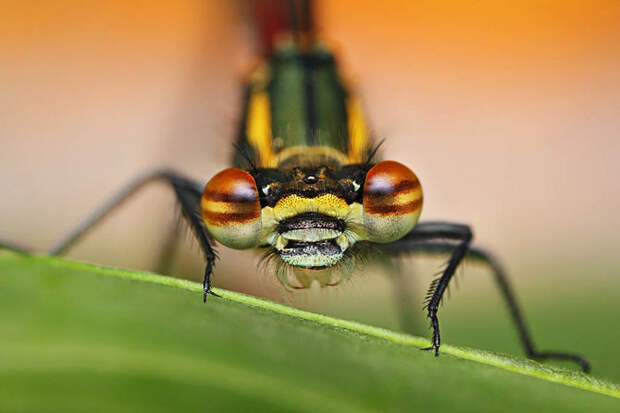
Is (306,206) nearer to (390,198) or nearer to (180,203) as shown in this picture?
(390,198)

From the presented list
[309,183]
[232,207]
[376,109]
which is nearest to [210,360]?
[232,207]

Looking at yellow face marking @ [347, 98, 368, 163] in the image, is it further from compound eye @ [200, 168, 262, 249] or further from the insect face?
compound eye @ [200, 168, 262, 249]

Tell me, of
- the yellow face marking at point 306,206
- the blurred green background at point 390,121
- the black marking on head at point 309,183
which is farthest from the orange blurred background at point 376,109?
the yellow face marking at point 306,206

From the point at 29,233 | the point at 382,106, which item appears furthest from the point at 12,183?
the point at 382,106

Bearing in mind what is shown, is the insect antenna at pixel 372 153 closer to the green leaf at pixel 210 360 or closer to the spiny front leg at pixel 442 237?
the spiny front leg at pixel 442 237

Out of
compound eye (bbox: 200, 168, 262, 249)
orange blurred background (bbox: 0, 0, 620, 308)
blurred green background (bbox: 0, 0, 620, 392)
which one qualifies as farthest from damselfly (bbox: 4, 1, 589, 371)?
orange blurred background (bbox: 0, 0, 620, 308)

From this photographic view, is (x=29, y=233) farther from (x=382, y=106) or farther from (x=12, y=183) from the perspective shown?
(x=382, y=106)
